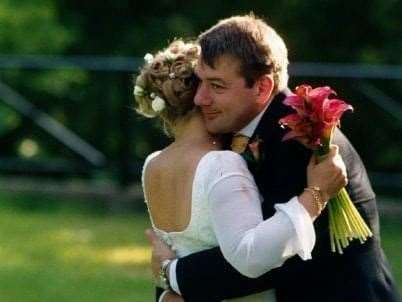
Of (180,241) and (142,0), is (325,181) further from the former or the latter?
(142,0)

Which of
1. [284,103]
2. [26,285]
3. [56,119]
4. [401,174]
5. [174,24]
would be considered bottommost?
[284,103]

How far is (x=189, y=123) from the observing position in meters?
4.66

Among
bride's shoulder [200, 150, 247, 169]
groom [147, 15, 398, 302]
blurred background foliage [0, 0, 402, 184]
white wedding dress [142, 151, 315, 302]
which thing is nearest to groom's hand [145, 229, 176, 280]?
groom [147, 15, 398, 302]

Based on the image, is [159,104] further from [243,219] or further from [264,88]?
[243,219]

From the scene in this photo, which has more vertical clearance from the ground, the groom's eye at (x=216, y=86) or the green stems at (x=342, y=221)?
the groom's eye at (x=216, y=86)

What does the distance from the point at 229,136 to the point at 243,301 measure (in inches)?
19.9

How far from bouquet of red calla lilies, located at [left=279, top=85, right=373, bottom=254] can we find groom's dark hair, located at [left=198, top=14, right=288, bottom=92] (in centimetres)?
11

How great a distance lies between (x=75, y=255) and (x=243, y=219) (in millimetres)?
6204

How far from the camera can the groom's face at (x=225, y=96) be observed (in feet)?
14.6

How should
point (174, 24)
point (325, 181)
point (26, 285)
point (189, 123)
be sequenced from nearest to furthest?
point (325, 181) → point (189, 123) → point (26, 285) → point (174, 24)

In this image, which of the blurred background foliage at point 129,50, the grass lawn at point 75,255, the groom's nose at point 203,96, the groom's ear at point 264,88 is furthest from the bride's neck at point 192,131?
the blurred background foliage at point 129,50

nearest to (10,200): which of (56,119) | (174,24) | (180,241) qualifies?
(56,119)

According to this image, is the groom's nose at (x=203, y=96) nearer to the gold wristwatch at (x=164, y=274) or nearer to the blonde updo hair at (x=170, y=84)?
the blonde updo hair at (x=170, y=84)

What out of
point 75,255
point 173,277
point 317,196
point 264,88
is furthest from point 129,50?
point 317,196
